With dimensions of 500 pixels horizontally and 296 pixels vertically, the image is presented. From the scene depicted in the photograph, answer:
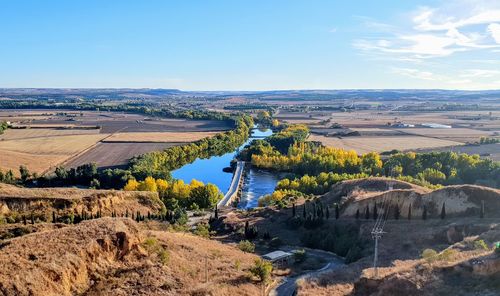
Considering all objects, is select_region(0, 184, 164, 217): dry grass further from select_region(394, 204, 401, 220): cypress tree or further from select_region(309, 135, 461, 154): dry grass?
select_region(309, 135, 461, 154): dry grass

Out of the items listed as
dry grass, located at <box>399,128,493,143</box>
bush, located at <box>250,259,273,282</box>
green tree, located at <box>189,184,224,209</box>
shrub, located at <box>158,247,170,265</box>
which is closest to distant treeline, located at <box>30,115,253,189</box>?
green tree, located at <box>189,184,224,209</box>

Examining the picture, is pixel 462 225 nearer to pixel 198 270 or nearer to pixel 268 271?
pixel 268 271

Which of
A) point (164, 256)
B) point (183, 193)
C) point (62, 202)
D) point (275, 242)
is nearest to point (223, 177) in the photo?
point (183, 193)

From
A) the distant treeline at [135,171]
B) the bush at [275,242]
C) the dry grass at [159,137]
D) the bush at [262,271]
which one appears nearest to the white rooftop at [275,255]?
the bush at [275,242]

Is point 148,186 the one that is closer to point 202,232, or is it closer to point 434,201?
point 202,232

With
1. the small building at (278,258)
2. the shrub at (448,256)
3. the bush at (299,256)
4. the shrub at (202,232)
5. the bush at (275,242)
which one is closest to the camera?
the shrub at (448,256)

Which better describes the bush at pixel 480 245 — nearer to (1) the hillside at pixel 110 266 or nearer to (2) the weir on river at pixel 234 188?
(1) the hillside at pixel 110 266

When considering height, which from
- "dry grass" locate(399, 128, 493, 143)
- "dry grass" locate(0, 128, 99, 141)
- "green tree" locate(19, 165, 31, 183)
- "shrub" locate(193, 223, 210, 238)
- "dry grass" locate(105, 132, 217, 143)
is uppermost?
"dry grass" locate(399, 128, 493, 143)
